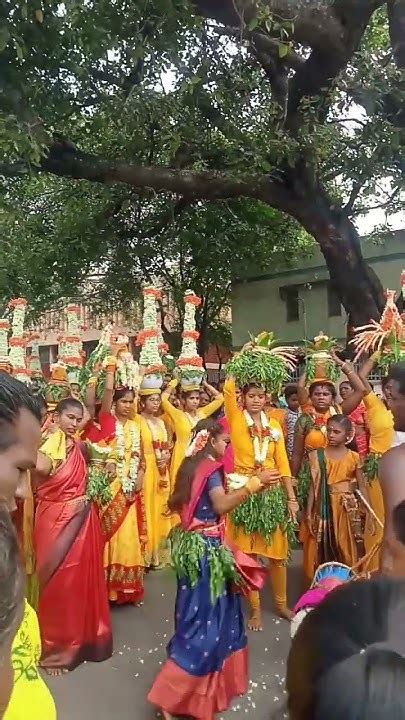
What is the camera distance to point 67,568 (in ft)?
14.0

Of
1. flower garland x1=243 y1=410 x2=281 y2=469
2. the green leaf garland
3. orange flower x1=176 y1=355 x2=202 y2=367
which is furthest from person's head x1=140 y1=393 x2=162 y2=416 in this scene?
the green leaf garland

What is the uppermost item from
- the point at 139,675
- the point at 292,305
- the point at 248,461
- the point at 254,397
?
the point at 292,305

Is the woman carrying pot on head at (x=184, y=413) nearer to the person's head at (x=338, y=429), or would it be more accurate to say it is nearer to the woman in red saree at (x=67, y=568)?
the person's head at (x=338, y=429)

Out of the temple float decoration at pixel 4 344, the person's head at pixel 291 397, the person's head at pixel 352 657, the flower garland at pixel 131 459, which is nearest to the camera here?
the person's head at pixel 352 657

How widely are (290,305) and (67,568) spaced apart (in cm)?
1528

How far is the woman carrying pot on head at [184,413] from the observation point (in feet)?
21.2

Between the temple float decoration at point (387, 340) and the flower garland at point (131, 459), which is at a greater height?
the temple float decoration at point (387, 340)

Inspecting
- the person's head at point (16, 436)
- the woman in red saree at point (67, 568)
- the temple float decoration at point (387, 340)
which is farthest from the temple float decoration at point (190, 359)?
the person's head at point (16, 436)

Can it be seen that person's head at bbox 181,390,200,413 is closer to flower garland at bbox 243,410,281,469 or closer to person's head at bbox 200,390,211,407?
person's head at bbox 200,390,211,407

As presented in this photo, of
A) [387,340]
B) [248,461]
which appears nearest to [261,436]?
[248,461]

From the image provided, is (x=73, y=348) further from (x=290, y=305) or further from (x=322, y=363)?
(x=290, y=305)

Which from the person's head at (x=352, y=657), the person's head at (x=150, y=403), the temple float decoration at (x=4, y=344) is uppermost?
the temple float decoration at (x=4, y=344)

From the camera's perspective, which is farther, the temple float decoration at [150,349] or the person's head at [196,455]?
the temple float decoration at [150,349]

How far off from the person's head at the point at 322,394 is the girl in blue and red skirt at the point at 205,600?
2350mm
